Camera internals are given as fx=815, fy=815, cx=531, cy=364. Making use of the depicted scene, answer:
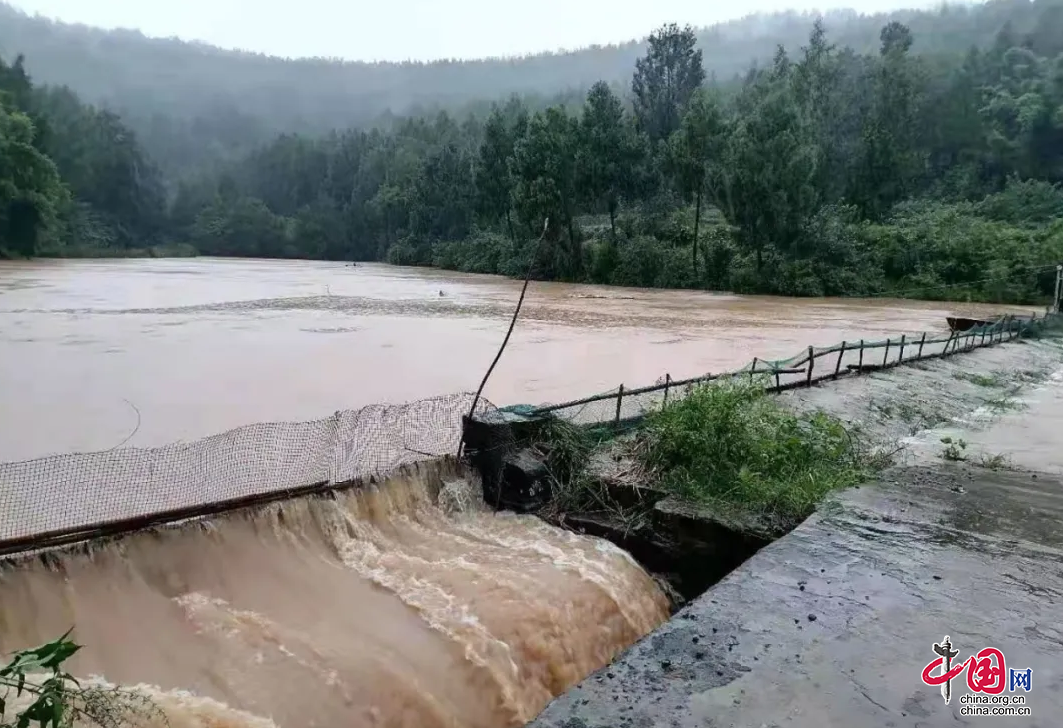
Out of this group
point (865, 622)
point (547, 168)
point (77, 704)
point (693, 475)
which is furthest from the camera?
point (547, 168)

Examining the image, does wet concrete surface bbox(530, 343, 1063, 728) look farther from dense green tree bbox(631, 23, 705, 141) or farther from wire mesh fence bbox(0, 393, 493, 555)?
dense green tree bbox(631, 23, 705, 141)

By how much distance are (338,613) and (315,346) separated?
1087cm

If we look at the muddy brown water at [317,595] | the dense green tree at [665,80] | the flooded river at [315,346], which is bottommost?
the flooded river at [315,346]

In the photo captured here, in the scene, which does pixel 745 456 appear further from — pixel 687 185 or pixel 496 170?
pixel 496 170

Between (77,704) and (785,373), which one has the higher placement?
(785,373)

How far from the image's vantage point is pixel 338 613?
435 cm

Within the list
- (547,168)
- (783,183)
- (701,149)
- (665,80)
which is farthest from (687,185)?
(665,80)

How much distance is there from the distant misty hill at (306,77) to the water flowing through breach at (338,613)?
445 feet

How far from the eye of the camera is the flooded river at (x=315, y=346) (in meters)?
9.15

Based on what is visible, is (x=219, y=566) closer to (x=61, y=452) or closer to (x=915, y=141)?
(x=61, y=452)

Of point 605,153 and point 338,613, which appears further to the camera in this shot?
point 605,153

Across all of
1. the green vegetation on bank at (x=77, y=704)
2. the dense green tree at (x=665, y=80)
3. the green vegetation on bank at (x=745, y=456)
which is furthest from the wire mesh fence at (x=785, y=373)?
the dense green tree at (x=665, y=80)

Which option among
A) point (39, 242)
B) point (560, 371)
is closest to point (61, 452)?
point (560, 371)

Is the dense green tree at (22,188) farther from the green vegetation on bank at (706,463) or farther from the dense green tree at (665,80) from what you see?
the green vegetation on bank at (706,463)
